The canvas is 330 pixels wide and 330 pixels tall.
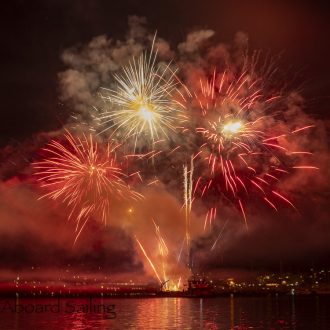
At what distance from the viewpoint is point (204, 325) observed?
167 ft

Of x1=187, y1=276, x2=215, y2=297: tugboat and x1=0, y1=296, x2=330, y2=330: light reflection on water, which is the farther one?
x1=187, y1=276, x2=215, y2=297: tugboat

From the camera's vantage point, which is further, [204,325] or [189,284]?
[189,284]

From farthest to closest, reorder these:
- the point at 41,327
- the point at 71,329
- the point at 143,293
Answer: the point at 143,293 < the point at 41,327 < the point at 71,329

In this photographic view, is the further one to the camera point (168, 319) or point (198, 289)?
point (198, 289)

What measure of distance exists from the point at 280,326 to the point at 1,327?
29103mm

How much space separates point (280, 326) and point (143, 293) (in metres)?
140

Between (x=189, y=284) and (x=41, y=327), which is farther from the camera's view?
(x=189, y=284)

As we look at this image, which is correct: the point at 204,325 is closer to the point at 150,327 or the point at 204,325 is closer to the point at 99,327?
the point at 150,327

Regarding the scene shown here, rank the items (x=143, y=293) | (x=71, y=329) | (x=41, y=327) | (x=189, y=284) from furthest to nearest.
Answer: (x=143, y=293) → (x=189, y=284) → (x=41, y=327) → (x=71, y=329)

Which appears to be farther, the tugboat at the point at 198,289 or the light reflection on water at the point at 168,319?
the tugboat at the point at 198,289

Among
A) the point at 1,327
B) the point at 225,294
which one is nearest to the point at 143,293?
the point at 225,294

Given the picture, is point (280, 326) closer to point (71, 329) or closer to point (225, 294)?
point (71, 329)

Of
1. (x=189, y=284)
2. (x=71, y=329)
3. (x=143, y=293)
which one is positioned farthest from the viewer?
(x=143, y=293)

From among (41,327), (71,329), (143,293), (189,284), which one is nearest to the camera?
(71,329)
